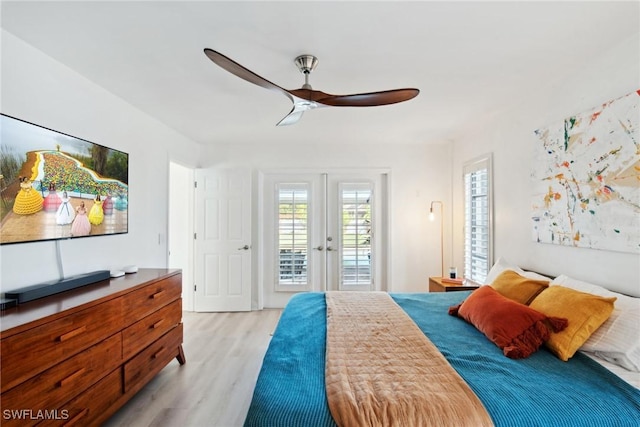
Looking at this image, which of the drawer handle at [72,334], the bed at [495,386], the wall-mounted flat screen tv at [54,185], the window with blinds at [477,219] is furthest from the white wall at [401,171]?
the drawer handle at [72,334]

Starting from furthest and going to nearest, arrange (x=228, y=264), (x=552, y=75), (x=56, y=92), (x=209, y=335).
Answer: (x=228, y=264), (x=209, y=335), (x=552, y=75), (x=56, y=92)

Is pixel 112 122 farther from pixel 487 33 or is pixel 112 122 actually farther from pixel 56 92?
pixel 487 33

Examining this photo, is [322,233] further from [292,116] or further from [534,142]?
[534,142]

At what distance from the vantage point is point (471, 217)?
149 inches

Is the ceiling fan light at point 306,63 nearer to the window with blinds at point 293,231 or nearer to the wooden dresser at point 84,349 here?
the wooden dresser at point 84,349

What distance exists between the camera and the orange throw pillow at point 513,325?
1659 mm

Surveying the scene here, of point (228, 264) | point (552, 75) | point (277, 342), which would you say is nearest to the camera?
point (277, 342)

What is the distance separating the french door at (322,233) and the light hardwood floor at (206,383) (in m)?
1.02

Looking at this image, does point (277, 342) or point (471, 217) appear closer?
point (277, 342)

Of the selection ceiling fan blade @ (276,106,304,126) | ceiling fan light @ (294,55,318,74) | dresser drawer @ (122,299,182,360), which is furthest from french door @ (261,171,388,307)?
ceiling fan light @ (294,55,318,74)

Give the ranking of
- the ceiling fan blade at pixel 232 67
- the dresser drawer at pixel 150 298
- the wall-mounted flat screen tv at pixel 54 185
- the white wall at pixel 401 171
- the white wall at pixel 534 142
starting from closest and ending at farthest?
the ceiling fan blade at pixel 232 67, the wall-mounted flat screen tv at pixel 54 185, the white wall at pixel 534 142, the dresser drawer at pixel 150 298, the white wall at pixel 401 171

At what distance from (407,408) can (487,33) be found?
1.97m

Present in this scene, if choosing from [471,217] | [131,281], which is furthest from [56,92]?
[471,217]

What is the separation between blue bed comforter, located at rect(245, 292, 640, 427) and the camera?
1196mm
